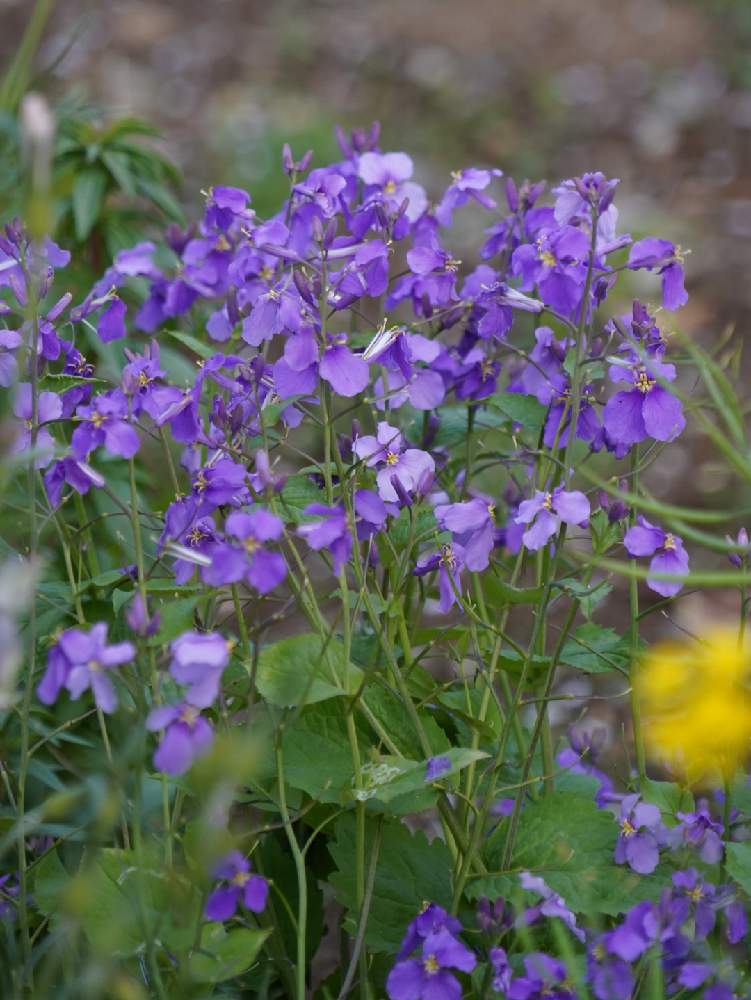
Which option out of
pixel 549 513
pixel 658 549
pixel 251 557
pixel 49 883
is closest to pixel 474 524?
pixel 549 513

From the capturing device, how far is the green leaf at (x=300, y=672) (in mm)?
1215

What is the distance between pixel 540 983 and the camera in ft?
4.00

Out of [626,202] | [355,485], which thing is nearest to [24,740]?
[355,485]

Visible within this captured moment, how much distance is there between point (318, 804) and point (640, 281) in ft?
9.89

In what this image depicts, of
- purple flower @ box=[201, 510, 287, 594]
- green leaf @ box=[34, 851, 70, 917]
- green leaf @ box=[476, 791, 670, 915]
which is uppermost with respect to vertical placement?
purple flower @ box=[201, 510, 287, 594]

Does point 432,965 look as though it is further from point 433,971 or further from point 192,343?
point 192,343

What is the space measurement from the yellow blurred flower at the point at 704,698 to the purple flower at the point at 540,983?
0.75 ft

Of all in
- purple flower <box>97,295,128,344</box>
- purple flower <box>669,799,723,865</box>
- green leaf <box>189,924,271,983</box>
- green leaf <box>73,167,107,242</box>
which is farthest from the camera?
green leaf <box>73,167,107,242</box>

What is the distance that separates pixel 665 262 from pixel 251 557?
0.56 meters

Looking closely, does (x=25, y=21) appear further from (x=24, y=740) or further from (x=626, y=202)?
(x=24, y=740)

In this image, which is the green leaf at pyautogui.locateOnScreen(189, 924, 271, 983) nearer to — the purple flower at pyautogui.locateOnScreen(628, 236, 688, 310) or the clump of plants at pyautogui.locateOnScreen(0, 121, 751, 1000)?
the clump of plants at pyautogui.locateOnScreen(0, 121, 751, 1000)

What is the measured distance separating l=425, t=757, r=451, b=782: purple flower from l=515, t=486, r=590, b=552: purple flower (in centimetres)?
21

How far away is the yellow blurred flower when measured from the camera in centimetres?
109

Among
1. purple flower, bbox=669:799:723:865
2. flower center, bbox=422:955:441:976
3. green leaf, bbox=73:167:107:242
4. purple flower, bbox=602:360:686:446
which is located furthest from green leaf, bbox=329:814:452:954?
green leaf, bbox=73:167:107:242
